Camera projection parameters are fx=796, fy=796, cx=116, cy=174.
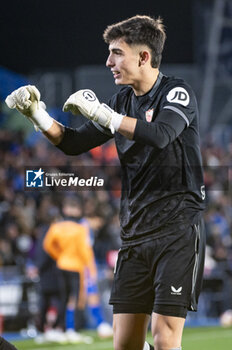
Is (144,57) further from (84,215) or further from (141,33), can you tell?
(84,215)

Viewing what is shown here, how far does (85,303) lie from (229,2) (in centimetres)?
822

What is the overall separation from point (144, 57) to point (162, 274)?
1.17 meters

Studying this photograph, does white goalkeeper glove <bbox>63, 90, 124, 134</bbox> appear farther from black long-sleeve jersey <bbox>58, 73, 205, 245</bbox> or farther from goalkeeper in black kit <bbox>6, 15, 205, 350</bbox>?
black long-sleeve jersey <bbox>58, 73, 205, 245</bbox>

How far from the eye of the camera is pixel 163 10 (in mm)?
8312

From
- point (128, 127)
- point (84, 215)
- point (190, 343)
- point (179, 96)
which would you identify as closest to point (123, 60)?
point (179, 96)

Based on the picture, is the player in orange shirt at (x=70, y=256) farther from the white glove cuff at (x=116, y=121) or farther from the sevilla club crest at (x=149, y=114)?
the white glove cuff at (x=116, y=121)

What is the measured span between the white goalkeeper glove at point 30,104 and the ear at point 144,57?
1.90ft

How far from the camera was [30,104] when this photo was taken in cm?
426

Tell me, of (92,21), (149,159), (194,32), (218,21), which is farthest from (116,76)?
(218,21)

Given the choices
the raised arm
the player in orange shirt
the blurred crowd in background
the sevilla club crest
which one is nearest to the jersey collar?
the sevilla club crest

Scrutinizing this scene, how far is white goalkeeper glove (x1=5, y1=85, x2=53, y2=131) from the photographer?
165 inches

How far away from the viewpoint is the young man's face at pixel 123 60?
14.0 feet

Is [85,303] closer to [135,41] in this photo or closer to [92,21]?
[92,21]

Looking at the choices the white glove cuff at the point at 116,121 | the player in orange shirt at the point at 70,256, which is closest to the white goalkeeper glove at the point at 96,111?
the white glove cuff at the point at 116,121
